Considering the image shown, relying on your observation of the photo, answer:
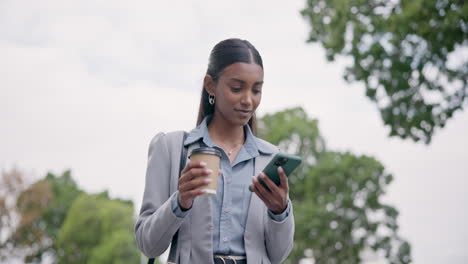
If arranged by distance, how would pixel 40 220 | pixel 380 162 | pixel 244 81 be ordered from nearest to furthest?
pixel 244 81
pixel 380 162
pixel 40 220

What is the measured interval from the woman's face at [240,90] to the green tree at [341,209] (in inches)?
1131

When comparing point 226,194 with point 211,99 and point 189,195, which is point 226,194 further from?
point 211,99

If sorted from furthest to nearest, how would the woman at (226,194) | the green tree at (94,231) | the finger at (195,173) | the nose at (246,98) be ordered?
the green tree at (94,231) < the nose at (246,98) < the woman at (226,194) < the finger at (195,173)

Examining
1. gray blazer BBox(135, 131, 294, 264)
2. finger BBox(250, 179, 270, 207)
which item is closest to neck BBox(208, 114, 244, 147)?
gray blazer BBox(135, 131, 294, 264)

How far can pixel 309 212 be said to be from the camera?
106 ft

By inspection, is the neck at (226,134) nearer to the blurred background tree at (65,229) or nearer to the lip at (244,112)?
the lip at (244,112)

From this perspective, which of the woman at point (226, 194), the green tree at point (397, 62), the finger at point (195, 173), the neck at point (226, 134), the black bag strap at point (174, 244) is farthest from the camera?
the green tree at point (397, 62)

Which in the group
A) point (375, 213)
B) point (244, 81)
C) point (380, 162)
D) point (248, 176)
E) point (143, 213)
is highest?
point (380, 162)

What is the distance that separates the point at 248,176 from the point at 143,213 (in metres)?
→ 0.68

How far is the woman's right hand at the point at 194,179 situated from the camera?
314 centimetres

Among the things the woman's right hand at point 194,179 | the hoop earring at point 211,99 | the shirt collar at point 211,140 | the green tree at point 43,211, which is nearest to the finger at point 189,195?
the woman's right hand at point 194,179

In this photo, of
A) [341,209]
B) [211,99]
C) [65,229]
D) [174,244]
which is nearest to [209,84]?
[211,99]

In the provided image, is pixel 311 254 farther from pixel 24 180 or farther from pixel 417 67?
pixel 24 180

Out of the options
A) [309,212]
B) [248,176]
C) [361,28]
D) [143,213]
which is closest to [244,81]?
[248,176]
